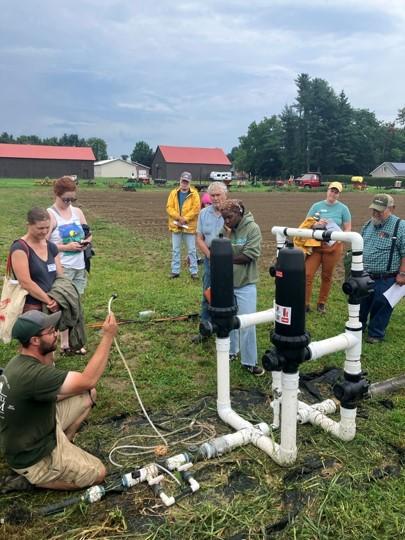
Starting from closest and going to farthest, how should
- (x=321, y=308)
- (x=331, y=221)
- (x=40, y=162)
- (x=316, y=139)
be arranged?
(x=331, y=221) < (x=321, y=308) < (x=40, y=162) < (x=316, y=139)

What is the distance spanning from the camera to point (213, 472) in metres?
3.40

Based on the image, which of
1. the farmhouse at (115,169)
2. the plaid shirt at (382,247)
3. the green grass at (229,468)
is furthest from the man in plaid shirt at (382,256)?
the farmhouse at (115,169)

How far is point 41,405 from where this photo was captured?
3020 millimetres

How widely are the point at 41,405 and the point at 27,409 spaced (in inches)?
3.5

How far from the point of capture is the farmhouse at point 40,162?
75188 mm

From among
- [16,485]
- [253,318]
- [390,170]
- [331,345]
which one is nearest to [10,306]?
[16,485]

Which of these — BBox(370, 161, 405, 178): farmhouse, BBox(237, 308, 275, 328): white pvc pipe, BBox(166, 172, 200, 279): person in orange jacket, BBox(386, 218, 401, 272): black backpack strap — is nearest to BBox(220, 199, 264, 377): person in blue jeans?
BBox(237, 308, 275, 328): white pvc pipe

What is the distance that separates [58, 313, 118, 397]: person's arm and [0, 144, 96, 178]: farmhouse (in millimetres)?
78009

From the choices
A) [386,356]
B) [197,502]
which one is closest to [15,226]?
[386,356]

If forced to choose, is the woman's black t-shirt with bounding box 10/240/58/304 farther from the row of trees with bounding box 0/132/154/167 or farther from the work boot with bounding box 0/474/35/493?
the row of trees with bounding box 0/132/154/167

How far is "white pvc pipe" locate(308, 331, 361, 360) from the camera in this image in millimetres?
3310

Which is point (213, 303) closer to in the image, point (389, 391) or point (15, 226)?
point (389, 391)

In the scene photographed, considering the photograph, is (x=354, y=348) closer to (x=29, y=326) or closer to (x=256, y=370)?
(x=256, y=370)

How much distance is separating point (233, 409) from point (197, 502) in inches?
51.4
